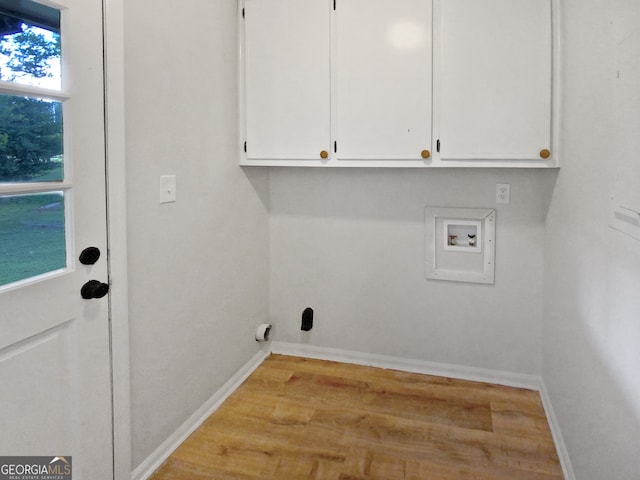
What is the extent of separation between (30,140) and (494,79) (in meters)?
1.90

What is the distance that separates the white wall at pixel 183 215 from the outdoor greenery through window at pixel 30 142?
0.33 meters

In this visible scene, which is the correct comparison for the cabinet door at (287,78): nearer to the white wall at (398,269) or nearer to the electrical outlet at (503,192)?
the white wall at (398,269)

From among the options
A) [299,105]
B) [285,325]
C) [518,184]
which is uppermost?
[299,105]

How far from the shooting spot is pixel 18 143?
1.32 metres

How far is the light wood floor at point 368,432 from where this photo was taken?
1966 millimetres

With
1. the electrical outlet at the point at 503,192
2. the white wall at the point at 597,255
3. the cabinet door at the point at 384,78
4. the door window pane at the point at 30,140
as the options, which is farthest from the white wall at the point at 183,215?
the white wall at the point at 597,255

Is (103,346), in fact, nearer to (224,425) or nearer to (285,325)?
(224,425)

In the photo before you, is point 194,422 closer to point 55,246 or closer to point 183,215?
point 183,215

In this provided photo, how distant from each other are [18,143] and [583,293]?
1.90m

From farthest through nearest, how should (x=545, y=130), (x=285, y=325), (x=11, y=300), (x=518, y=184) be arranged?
(x=285, y=325) → (x=518, y=184) → (x=545, y=130) → (x=11, y=300)

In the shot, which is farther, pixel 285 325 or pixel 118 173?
pixel 285 325

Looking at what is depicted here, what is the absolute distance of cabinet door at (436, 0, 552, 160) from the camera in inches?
85.2

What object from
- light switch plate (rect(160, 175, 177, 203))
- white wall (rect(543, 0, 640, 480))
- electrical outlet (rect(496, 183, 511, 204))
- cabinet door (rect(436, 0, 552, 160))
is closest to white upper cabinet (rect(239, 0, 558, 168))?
cabinet door (rect(436, 0, 552, 160))

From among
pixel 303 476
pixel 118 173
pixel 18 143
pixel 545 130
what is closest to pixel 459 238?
pixel 545 130
